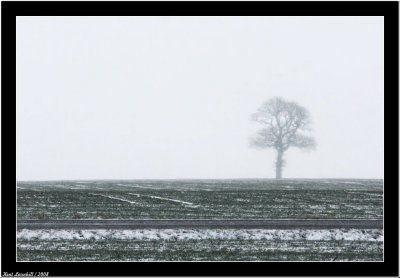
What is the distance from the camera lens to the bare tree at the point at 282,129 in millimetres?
88250

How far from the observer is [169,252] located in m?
19.6

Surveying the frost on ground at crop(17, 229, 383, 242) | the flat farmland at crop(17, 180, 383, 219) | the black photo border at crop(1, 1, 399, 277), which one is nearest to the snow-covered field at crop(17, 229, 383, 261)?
the frost on ground at crop(17, 229, 383, 242)

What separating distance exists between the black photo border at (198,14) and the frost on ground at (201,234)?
6.57 m

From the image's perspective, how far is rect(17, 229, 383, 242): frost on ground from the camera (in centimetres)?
2248

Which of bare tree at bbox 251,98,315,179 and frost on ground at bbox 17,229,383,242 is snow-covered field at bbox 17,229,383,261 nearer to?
frost on ground at bbox 17,229,383,242

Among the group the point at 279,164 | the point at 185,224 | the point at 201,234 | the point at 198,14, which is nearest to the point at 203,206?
the point at 185,224

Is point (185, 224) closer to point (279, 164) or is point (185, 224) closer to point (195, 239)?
point (195, 239)

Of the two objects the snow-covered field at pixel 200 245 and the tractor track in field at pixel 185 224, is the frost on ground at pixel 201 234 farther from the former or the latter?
the tractor track in field at pixel 185 224

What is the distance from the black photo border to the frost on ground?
6.57m

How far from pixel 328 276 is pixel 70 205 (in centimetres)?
2382

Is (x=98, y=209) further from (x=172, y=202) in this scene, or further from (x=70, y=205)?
(x=172, y=202)

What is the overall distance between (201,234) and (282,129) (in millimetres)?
67482

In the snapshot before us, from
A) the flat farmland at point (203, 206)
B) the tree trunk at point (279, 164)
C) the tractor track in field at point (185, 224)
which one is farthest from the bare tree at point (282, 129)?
the tractor track in field at point (185, 224)

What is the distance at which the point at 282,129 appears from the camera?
89125 mm
